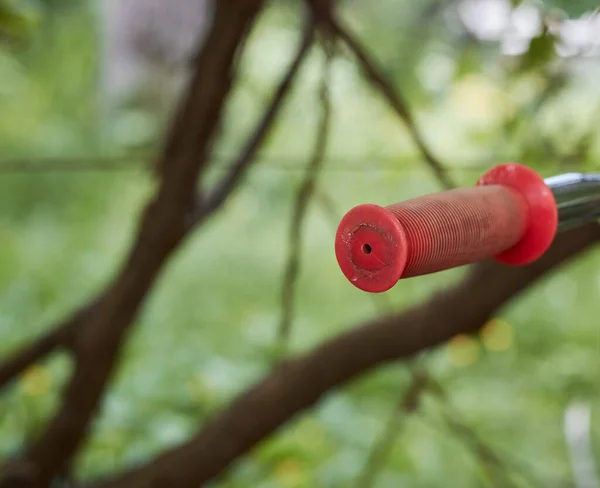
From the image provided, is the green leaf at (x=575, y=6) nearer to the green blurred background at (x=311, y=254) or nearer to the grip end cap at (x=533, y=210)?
the grip end cap at (x=533, y=210)

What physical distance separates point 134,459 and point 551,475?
2.23 ft

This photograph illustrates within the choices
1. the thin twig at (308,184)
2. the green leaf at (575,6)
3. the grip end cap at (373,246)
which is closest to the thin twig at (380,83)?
the thin twig at (308,184)

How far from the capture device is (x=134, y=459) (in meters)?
0.94

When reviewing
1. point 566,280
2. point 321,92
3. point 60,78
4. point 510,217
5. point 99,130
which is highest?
point 60,78

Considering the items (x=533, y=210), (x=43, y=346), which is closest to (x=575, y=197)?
(x=533, y=210)

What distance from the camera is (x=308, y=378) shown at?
1.80 ft

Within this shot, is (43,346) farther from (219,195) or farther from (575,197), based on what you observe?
(575,197)

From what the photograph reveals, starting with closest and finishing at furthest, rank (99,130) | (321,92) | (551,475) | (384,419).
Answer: (321,92) → (551,475) → (384,419) → (99,130)

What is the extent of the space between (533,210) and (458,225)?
0.15 feet

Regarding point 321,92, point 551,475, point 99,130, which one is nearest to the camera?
point 321,92

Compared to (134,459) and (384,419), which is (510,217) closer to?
(134,459)

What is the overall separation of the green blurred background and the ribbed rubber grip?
288mm

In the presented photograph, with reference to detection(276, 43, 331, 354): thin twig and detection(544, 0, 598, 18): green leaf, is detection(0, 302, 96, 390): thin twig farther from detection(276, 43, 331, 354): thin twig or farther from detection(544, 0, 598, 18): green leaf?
detection(544, 0, 598, 18): green leaf

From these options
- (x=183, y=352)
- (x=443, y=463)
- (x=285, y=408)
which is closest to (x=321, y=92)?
(x=285, y=408)
